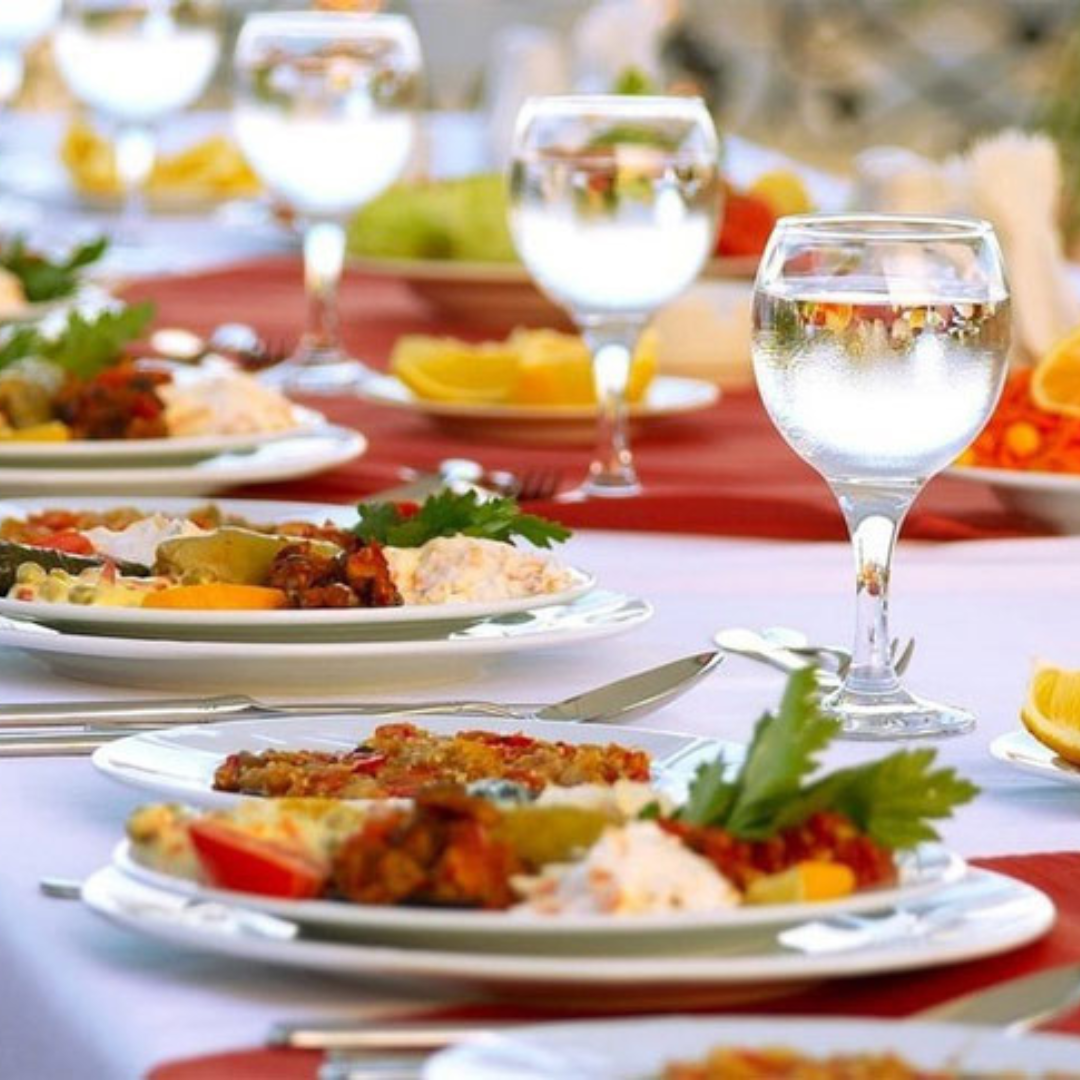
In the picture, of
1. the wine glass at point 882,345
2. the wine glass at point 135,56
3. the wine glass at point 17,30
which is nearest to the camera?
the wine glass at point 882,345

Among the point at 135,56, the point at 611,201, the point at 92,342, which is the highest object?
the point at 135,56

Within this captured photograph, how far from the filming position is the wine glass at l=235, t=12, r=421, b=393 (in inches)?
107

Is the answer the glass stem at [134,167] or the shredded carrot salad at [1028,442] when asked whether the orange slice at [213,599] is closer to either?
the shredded carrot salad at [1028,442]

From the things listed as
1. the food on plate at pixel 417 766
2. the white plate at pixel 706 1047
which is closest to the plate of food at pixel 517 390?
the food on plate at pixel 417 766

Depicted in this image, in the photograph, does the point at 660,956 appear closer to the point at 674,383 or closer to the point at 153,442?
→ the point at 153,442

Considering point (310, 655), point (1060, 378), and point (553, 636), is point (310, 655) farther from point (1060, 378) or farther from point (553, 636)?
point (1060, 378)

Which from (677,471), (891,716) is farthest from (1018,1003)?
(677,471)

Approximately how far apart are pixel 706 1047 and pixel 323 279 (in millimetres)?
1985

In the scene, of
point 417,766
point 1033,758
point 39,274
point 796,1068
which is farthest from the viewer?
point 39,274

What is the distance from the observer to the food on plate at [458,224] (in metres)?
3.04

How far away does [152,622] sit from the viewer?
1.50m

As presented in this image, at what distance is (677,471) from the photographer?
7.44 feet

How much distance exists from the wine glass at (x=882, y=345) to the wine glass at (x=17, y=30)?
2.68m

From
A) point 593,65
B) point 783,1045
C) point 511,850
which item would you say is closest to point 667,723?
point 511,850
